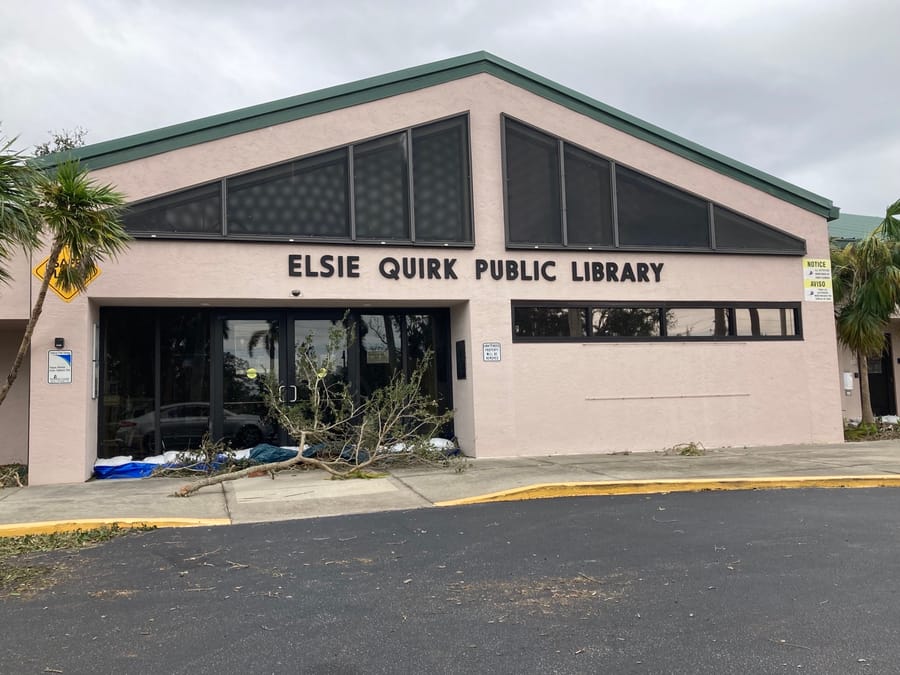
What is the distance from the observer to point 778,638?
416 centimetres

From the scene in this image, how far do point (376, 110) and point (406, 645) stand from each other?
9787mm

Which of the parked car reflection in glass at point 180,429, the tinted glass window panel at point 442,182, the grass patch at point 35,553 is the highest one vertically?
the tinted glass window panel at point 442,182

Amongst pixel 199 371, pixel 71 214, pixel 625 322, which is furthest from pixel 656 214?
pixel 71 214

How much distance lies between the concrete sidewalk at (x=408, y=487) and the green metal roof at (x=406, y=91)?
4561 mm

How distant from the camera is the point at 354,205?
11938 millimetres

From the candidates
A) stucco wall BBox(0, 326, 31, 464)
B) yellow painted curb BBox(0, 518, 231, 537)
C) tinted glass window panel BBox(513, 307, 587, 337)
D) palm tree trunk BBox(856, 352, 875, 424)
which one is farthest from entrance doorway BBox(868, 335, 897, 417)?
stucco wall BBox(0, 326, 31, 464)

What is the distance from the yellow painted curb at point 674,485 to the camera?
896 centimetres

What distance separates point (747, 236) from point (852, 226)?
10.8 metres

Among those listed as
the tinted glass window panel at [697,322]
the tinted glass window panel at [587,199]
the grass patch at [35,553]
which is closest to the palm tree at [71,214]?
the grass patch at [35,553]

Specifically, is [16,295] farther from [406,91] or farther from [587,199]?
[587,199]

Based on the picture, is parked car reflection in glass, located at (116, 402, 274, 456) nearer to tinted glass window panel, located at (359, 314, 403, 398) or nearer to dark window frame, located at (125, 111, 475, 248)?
tinted glass window panel, located at (359, 314, 403, 398)

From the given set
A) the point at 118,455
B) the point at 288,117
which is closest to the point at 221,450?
the point at 118,455

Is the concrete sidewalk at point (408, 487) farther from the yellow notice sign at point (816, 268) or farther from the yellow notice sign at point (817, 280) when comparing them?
the yellow notice sign at point (816, 268)

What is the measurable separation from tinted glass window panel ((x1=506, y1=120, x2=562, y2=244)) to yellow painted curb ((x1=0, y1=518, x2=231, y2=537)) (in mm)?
7160
